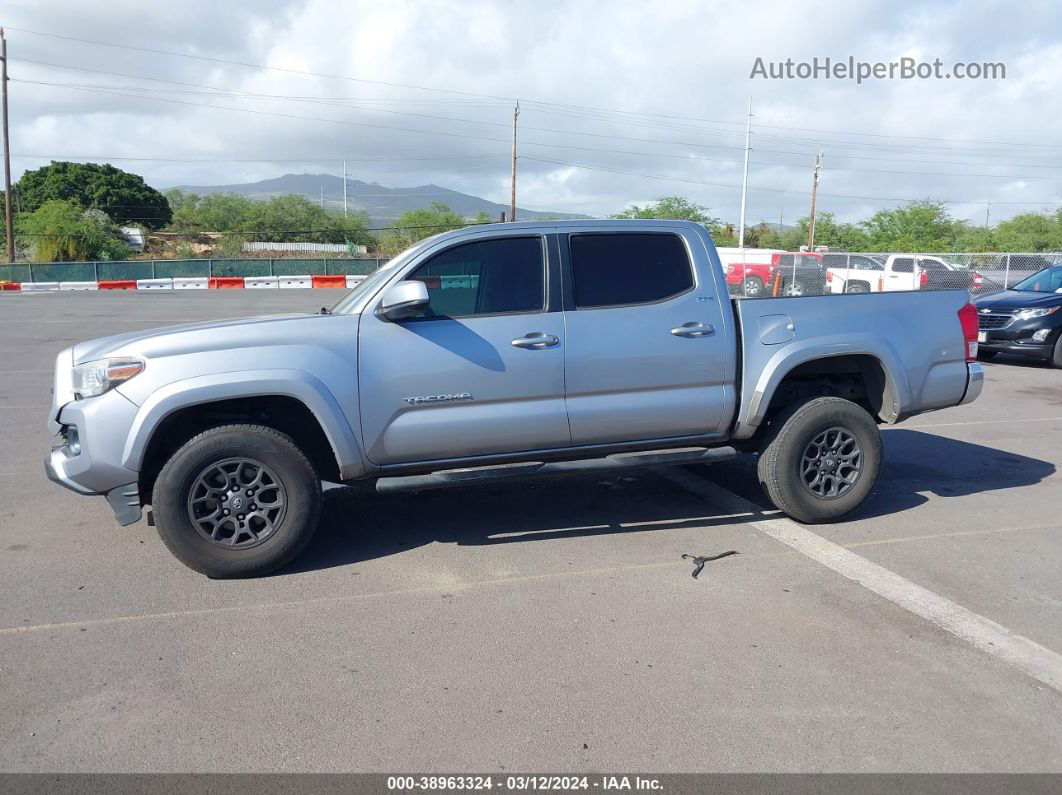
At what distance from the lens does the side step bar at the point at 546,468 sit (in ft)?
16.7

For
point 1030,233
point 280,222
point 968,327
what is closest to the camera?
point 968,327

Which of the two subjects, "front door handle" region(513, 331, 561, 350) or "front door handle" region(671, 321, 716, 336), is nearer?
"front door handle" region(513, 331, 561, 350)

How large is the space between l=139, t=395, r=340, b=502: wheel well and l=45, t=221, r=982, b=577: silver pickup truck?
0.02m

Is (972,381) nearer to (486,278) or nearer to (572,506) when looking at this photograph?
(572,506)

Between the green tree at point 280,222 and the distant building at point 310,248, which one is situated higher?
the green tree at point 280,222

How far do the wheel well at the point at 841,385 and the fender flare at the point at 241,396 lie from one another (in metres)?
2.76

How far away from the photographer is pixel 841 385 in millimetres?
6215

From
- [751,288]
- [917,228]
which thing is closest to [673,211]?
[917,228]

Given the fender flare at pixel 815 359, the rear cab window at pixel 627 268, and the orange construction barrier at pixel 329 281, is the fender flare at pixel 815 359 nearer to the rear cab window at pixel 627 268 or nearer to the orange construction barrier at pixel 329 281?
the rear cab window at pixel 627 268

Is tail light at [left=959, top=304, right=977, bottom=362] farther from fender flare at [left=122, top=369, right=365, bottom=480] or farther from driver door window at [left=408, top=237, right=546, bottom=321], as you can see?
fender flare at [left=122, top=369, right=365, bottom=480]

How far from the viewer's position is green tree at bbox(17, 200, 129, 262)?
174ft

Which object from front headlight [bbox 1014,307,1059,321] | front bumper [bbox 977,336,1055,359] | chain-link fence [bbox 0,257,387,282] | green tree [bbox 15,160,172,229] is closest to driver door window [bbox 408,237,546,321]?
front bumper [bbox 977,336,1055,359]

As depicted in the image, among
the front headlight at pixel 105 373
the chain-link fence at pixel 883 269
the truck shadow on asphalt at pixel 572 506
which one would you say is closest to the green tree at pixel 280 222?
the chain-link fence at pixel 883 269

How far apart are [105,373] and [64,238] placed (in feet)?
183
